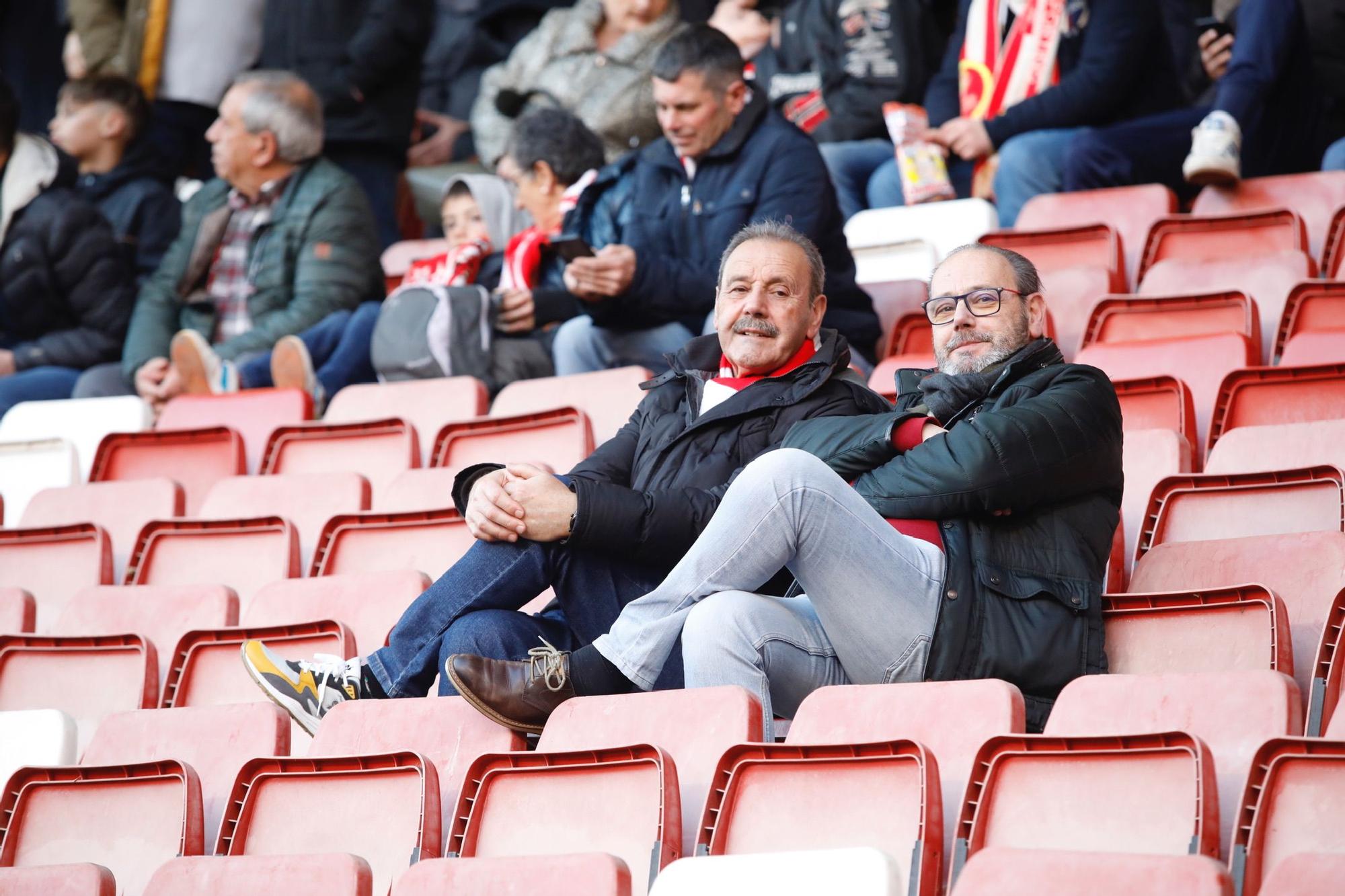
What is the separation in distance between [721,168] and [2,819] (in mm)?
2393

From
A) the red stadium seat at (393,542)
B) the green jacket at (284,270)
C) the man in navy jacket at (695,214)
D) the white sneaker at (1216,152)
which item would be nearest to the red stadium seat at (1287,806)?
the red stadium seat at (393,542)

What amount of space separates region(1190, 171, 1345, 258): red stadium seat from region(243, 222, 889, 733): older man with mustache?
1.76m

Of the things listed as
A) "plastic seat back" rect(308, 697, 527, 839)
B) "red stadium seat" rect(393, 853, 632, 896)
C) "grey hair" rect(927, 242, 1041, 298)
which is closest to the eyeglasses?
"grey hair" rect(927, 242, 1041, 298)

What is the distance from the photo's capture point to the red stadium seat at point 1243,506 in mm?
2822

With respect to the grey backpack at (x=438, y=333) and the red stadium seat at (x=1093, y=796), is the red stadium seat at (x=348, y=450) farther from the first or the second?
the red stadium seat at (x=1093, y=796)

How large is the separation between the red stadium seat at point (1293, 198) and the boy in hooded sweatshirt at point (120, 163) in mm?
3245

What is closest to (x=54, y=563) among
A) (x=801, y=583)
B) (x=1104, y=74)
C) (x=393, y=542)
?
(x=393, y=542)

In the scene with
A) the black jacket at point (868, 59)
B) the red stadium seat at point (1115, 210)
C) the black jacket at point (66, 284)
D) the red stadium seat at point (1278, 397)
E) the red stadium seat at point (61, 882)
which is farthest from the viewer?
the black jacket at point (868, 59)

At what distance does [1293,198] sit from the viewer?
4539 mm

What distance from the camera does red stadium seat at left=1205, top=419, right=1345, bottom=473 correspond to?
9.84ft

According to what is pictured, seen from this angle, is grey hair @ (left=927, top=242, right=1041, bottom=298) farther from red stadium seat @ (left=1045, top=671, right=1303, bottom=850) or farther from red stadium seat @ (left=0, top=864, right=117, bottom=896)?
red stadium seat @ (left=0, top=864, right=117, bottom=896)

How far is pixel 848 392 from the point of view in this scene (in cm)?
Result: 300

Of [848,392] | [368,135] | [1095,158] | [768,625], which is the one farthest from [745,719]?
[368,135]

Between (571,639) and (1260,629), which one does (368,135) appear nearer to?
(571,639)
